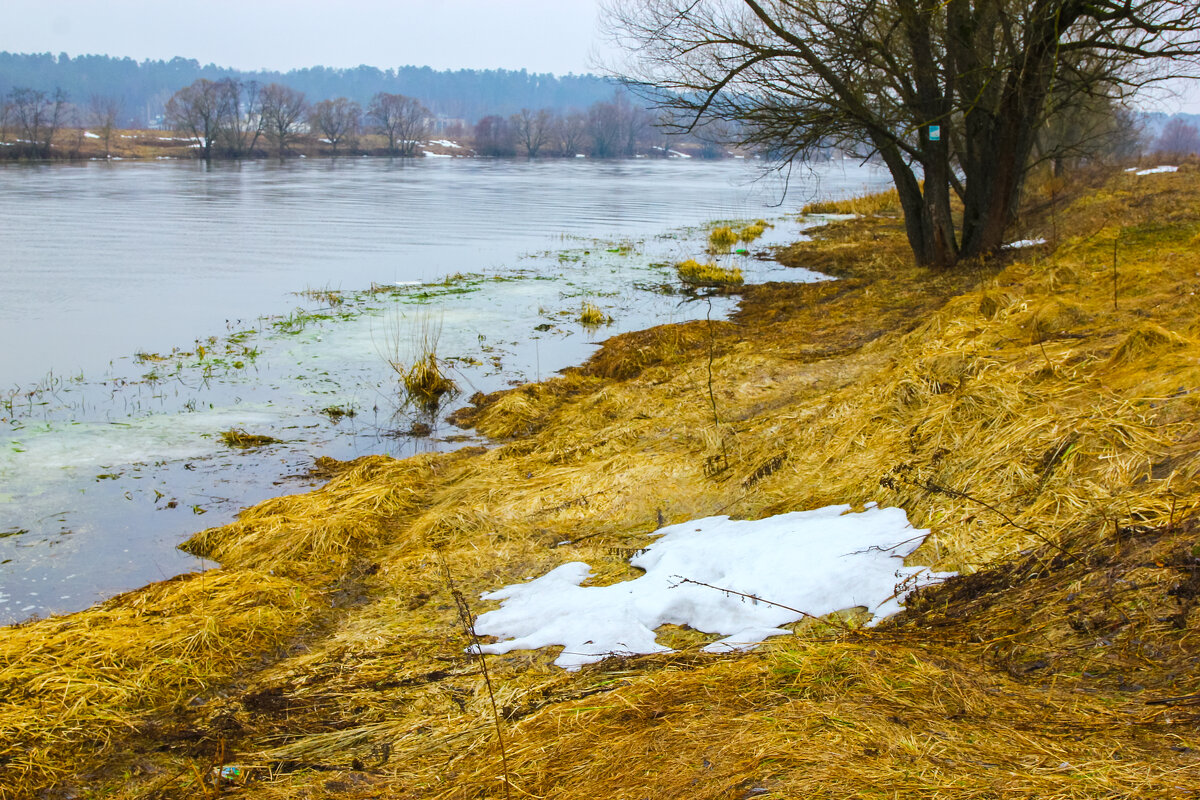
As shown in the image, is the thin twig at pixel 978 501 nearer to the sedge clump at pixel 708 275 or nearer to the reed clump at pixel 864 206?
the sedge clump at pixel 708 275

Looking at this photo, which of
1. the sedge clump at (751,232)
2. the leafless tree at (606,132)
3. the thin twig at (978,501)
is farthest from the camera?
the leafless tree at (606,132)

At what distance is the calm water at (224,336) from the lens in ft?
21.2

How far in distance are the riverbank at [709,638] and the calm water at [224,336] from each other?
0.93 metres

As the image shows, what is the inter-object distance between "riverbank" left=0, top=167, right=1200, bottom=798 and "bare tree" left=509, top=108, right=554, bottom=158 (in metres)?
104

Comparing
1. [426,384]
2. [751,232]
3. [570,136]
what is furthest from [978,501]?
[570,136]

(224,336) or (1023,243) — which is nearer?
(224,336)

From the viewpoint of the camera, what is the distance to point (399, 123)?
347 ft

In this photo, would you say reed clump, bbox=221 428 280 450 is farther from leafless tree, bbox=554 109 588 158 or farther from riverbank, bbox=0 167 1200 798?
leafless tree, bbox=554 109 588 158

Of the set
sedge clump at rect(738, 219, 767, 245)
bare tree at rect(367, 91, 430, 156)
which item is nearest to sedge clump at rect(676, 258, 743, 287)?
sedge clump at rect(738, 219, 767, 245)

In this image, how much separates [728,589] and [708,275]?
1365cm

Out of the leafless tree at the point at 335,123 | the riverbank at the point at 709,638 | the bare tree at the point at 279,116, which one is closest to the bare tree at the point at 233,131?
the bare tree at the point at 279,116

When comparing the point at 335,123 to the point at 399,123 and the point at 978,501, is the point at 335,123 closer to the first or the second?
the point at 399,123

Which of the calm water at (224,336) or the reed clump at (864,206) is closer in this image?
the calm water at (224,336)

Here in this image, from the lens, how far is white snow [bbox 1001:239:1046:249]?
14.3 m
